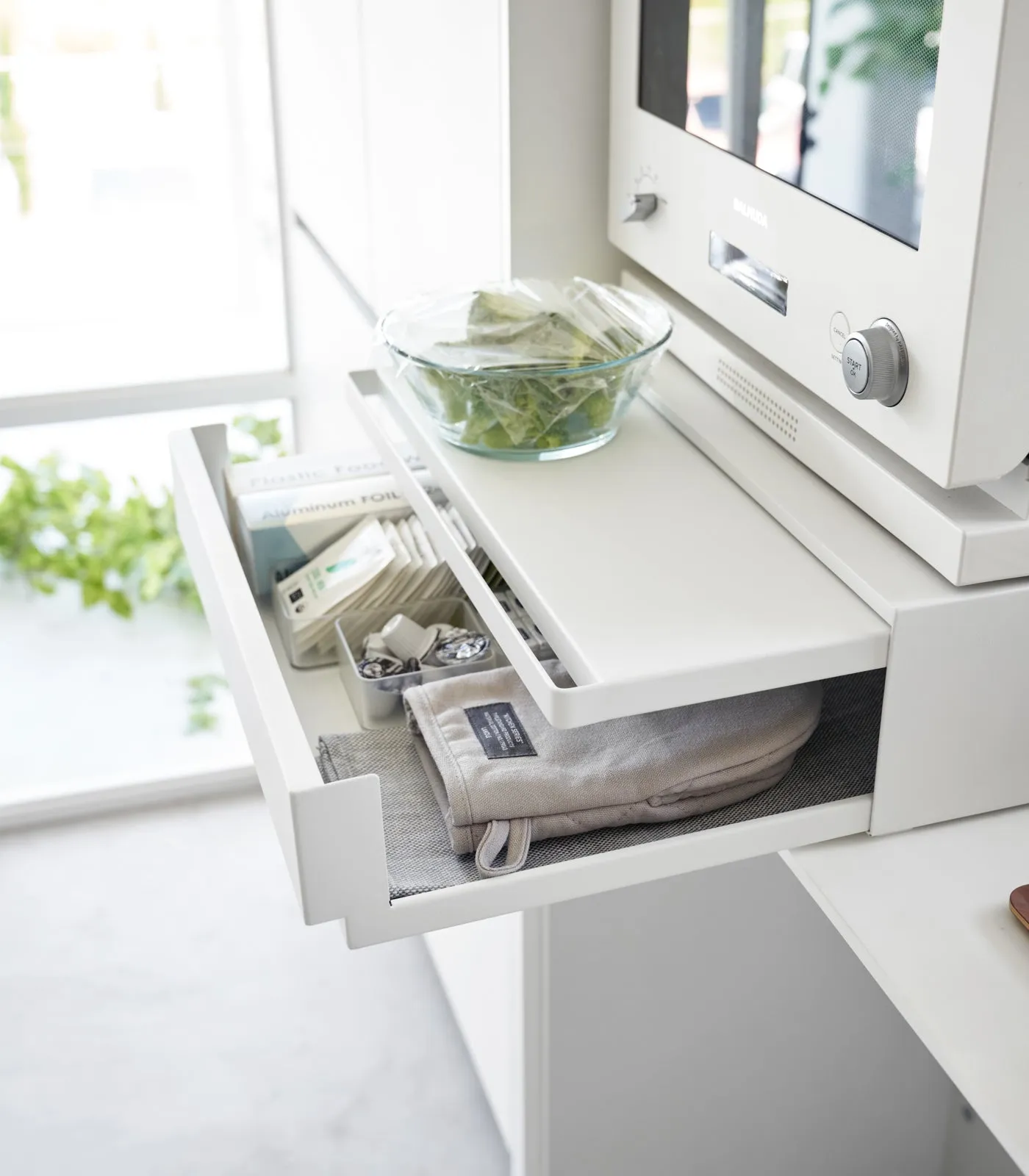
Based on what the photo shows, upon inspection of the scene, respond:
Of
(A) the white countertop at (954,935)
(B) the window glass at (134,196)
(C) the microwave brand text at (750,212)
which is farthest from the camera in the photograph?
(B) the window glass at (134,196)

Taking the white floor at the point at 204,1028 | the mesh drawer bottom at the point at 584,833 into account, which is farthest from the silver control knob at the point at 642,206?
the white floor at the point at 204,1028

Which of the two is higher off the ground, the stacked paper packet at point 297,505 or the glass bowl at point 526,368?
the glass bowl at point 526,368

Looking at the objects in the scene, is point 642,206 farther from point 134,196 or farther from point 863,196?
point 134,196

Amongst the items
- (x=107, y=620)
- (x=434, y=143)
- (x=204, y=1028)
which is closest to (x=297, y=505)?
Result: (x=434, y=143)

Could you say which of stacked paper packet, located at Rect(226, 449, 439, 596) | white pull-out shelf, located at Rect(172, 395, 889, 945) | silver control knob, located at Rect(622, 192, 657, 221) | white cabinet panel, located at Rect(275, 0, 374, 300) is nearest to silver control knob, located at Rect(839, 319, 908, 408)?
white pull-out shelf, located at Rect(172, 395, 889, 945)

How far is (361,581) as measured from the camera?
1.05 metres

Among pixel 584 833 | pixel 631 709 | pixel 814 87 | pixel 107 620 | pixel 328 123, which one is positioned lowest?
pixel 107 620

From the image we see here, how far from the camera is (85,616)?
7.90ft

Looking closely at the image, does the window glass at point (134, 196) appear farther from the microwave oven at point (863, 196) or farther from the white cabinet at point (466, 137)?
the microwave oven at point (863, 196)

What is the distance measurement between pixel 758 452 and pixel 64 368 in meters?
1.30

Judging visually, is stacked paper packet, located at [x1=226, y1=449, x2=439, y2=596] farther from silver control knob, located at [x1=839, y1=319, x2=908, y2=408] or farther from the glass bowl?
silver control knob, located at [x1=839, y1=319, x2=908, y2=408]

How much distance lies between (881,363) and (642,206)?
1.23 feet

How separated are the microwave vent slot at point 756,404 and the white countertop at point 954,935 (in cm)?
29

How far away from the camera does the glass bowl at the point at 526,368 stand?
0.94 metres
